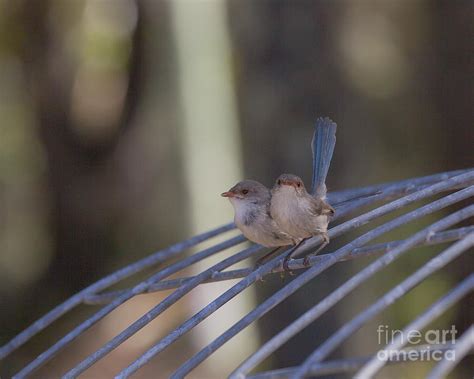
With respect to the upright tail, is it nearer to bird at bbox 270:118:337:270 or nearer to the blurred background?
bird at bbox 270:118:337:270

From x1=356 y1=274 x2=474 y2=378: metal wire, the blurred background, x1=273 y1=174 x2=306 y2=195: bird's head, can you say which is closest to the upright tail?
x1=273 y1=174 x2=306 y2=195: bird's head

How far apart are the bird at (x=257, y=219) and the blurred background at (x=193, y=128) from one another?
2.45 metres

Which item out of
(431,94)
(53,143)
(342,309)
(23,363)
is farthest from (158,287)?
(53,143)

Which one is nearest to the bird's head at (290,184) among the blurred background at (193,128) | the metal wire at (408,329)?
the metal wire at (408,329)

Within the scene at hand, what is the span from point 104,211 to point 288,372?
7.72 metres

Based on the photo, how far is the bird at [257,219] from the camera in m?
3.51

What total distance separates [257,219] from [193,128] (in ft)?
13.9

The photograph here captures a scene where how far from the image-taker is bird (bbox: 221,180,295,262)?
3514 millimetres

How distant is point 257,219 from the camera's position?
3.54m

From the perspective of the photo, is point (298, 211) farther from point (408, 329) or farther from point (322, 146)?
point (408, 329)

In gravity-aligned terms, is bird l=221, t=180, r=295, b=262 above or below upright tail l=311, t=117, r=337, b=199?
below

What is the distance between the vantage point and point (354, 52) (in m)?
6.95

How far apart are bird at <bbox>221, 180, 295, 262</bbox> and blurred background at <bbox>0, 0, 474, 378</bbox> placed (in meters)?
2.45

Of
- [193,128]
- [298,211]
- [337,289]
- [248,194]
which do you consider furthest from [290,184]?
[193,128]
